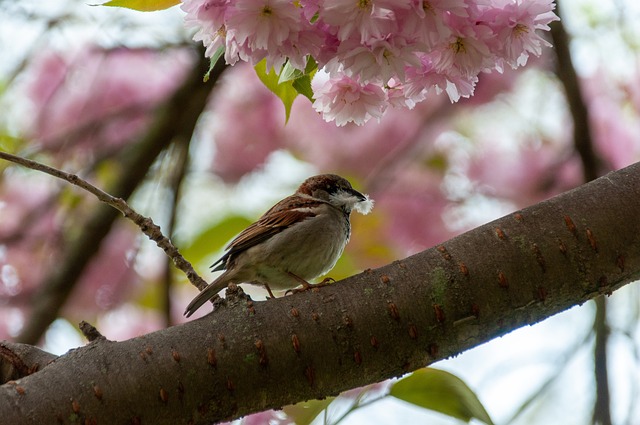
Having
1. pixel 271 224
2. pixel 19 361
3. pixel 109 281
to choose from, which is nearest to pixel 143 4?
pixel 19 361

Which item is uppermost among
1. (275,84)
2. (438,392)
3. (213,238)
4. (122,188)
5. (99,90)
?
(99,90)

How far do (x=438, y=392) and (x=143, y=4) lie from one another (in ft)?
3.75

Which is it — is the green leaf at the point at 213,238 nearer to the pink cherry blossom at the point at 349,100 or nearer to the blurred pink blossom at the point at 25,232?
the blurred pink blossom at the point at 25,232

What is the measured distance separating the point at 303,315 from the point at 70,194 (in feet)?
10.4

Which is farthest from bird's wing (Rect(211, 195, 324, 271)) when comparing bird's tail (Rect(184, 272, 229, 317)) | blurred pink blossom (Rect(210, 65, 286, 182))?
blurred pink blossom (Rect(210, 65, 286, 182))

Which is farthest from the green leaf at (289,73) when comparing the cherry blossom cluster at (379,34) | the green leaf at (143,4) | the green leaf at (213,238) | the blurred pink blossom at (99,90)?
the blurred pink blossom at (99,90)

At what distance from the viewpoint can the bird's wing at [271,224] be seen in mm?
2838

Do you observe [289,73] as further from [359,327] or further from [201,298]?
[201,298]

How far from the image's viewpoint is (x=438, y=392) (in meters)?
2.06

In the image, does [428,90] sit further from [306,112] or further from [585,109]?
[306,112]

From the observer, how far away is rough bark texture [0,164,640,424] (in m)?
1.61

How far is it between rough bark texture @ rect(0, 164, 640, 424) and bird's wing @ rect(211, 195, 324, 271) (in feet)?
3.65

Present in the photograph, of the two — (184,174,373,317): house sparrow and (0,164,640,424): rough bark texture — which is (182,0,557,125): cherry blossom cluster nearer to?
(0,164,640,424): rough bark texture

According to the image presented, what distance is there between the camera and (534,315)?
5.65 ft
